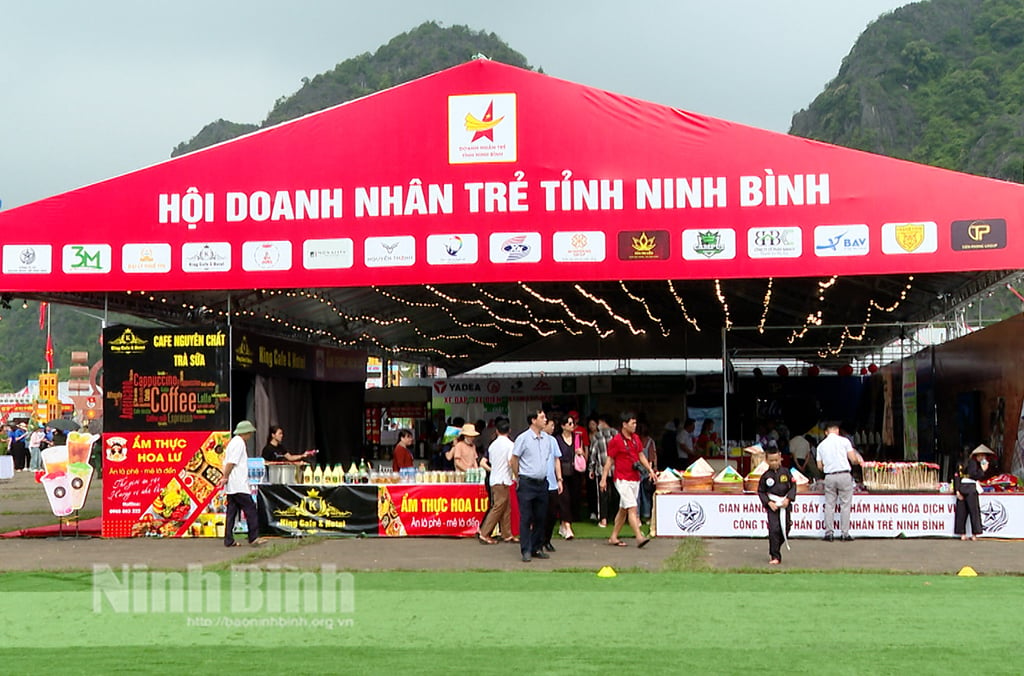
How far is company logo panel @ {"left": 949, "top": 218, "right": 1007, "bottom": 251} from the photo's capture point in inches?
562

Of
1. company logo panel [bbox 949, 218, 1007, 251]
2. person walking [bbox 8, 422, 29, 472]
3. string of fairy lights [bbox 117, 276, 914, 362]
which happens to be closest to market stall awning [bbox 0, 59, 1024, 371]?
company logo panel [bbox 949, 218, 1007, 251]

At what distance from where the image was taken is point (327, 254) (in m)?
15.6

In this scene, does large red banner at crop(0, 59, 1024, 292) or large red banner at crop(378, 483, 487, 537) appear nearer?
large red banner at crop(0, 59, 1024, 292)

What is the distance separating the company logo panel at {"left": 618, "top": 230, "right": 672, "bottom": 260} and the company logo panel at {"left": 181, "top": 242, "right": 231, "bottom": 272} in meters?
5.17

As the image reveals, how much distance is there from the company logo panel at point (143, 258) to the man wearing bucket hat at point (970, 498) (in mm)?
10549

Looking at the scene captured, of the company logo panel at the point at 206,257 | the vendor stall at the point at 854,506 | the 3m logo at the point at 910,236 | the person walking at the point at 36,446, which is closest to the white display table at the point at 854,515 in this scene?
the vendor stall at the point at 854,506

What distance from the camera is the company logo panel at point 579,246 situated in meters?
15.1

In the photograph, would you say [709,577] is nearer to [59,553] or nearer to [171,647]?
[171,647]

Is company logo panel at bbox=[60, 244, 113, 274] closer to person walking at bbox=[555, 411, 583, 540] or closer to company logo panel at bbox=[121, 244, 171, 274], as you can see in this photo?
company logo panel at bbox=[121, 244, 171, 274]

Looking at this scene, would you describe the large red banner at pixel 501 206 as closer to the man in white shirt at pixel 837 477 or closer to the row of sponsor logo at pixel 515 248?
the row of sponsor logo at pixel 515 248

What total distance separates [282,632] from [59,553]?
275 inches

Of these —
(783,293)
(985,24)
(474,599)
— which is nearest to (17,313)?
(985,24)

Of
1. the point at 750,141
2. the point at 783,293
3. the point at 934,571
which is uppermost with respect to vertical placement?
the point at 750,141

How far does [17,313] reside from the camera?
4638 inches
